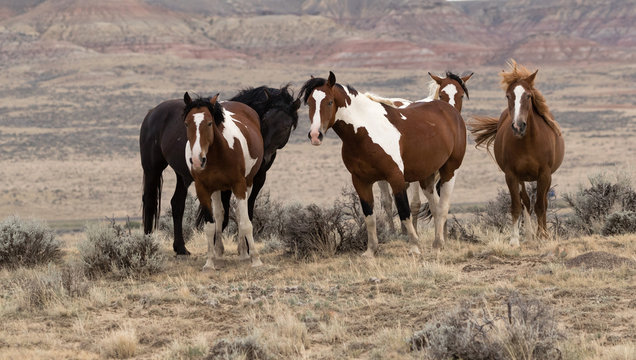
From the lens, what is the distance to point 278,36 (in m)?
151

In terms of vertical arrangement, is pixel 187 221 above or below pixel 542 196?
below

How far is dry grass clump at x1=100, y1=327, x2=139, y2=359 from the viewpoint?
6.61 m

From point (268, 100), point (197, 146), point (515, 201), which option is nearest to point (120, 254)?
point (197, 146)

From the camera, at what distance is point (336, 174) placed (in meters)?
40.1

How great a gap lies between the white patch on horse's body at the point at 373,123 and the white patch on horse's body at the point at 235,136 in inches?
46.3

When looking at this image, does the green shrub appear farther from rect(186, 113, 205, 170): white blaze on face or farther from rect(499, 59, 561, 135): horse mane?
rect(186, 113, 205, 170): white blaze on face

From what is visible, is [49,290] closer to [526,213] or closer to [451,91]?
[526,213]

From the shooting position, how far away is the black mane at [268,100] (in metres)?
11.3

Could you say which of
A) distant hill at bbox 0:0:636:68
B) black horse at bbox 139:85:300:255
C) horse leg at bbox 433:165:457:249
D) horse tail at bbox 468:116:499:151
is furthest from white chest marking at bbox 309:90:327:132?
distant hill at bbox 0:0:636:68

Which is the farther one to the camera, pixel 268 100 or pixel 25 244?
pixel 268 100

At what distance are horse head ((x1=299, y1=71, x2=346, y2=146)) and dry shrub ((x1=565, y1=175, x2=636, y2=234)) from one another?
5.13 m

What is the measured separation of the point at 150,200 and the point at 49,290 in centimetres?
362

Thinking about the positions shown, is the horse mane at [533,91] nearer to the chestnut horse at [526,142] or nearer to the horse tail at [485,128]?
the chestnut horse at [526,142]

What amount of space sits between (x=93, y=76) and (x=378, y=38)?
6743 centimetres
